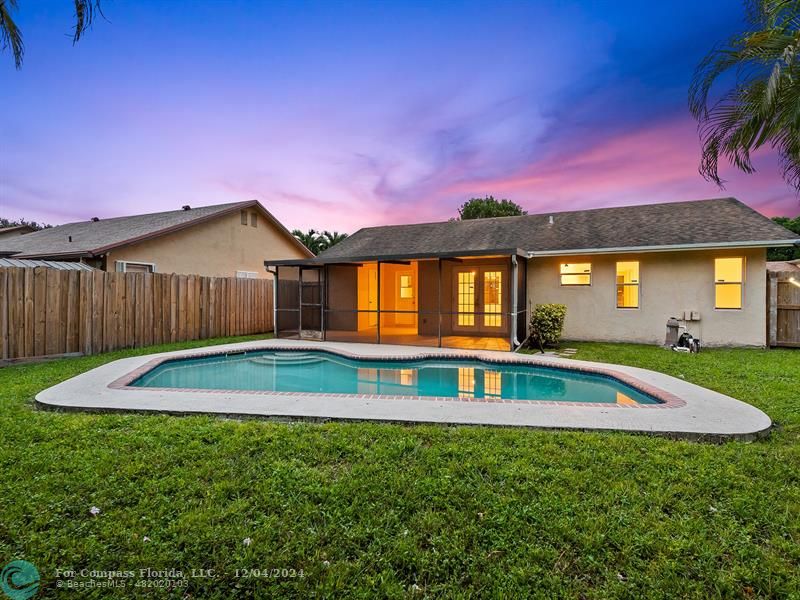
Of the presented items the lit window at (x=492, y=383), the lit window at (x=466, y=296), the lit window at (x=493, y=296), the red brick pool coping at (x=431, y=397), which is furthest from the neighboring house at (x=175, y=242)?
the lit window at (x=492, y=383)

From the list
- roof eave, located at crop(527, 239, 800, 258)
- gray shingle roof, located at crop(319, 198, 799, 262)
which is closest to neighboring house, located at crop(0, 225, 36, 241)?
gray shingle roof, located at crop(319, 198, 799, 262)

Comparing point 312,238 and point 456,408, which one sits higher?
point 312,238

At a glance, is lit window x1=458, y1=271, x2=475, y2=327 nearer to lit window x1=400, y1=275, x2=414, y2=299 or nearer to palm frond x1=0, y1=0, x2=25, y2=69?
lit window x1=400, y1=275, x2=414, y2=299

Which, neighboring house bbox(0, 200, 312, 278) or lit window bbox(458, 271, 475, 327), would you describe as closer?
neighboring house bbox(0, 200, 312, 278)

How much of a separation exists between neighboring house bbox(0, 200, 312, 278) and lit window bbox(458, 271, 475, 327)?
9.79 metres

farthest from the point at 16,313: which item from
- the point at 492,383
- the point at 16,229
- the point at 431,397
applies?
the point at 16,229

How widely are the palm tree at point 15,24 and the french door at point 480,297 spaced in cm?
1130

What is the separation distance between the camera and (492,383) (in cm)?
749

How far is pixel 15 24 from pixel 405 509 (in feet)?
13.6

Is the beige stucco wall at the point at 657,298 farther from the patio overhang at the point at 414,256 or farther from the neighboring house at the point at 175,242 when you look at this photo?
the neighboring house at the point at 175,242

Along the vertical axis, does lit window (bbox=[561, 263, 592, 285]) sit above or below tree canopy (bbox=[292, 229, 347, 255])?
below

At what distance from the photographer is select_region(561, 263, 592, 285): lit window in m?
12.1

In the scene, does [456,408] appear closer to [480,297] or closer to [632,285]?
[480,297]

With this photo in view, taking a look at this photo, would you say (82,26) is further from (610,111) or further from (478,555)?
(610,111)
